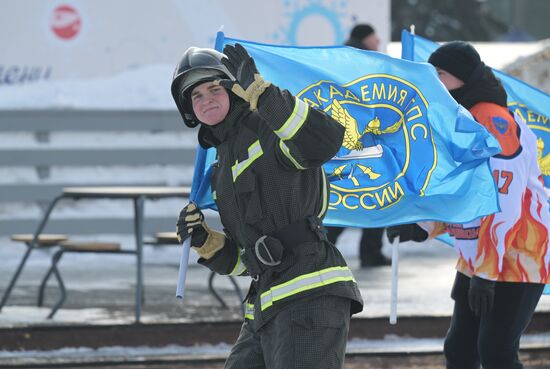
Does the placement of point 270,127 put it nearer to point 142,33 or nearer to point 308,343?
point 308,343

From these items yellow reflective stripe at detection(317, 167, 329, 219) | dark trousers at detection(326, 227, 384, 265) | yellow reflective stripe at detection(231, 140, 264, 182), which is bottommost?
dark trousers at detection(326, 227, 384, 265)

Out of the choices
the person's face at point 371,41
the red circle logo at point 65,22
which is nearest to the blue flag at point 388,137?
the person's face at point 371,41

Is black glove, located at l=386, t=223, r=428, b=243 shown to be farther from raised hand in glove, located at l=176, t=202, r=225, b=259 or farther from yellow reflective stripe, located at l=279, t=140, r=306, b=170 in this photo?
yellow reflective stripe, located at l=279, t=140, r=306, b=170

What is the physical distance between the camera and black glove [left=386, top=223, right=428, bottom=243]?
19.9 ft

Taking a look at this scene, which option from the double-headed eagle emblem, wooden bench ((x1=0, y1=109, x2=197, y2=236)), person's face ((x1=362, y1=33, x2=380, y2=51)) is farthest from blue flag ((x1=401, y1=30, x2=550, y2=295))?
wooden bench ((x1=0, y1=109, x2=197, y2=236))

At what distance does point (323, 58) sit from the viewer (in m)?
5.80

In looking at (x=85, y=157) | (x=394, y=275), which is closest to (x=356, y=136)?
(x=394, y=275)

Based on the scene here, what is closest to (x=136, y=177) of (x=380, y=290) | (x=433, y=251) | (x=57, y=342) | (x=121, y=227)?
(x=121, y=227)

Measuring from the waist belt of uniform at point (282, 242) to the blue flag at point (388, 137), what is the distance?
1089mm

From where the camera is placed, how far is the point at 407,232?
242 inches

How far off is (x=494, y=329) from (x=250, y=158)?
167cm

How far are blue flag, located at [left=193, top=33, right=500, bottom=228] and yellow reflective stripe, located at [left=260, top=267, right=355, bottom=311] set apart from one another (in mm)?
1093

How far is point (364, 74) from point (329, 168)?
475 mm

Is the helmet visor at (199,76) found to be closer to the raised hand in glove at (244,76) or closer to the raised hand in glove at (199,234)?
the raised hand in glove at (244,76)
